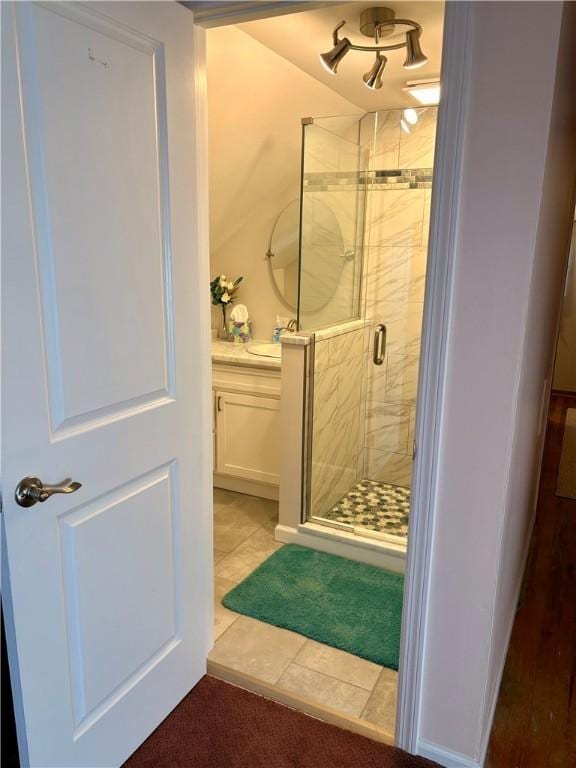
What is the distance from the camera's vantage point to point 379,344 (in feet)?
11.0

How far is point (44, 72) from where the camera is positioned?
1169 mm

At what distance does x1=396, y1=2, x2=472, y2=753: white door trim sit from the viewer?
50.8 inches

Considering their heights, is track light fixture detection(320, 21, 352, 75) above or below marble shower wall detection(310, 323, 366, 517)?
above

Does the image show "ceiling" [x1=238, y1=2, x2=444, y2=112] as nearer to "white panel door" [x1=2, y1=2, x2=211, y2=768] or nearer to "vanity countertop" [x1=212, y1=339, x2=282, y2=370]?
"white panel door" [x1=2, y1=2, x2=211, y2=768]

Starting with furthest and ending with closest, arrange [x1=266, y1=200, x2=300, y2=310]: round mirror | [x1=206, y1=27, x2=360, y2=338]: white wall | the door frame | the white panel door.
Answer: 1. [x1=266, y1=200, x2=300, y2=310]: round mirror
2. [x1=206, y1=27, x2=360, y2=338]: white wall
3. the door frame
4. the white panel door

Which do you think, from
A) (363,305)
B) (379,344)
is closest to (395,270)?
(363,305)

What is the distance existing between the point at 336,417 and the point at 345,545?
72 centimetres

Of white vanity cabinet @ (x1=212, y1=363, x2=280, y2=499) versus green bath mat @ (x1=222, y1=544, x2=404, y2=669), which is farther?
white vanity cabinet @ (x1=212, y1=363, x2=280, y2=499)

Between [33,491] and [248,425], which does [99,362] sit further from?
[248,425]

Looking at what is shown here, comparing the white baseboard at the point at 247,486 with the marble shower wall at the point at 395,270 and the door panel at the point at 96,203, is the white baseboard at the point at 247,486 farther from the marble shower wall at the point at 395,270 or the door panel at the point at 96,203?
the door panel at the point at 96,203

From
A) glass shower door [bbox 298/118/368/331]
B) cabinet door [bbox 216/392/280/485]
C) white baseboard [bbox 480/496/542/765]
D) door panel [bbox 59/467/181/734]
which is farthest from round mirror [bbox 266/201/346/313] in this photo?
white baseboard [bbox 480/496/542/765]

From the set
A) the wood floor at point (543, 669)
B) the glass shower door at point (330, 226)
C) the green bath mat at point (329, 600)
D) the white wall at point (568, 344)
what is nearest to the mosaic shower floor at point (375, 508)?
the green bath mat at point (329, 600)

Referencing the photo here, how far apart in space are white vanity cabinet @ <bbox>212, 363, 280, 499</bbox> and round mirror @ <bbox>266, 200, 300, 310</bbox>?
0.61 m

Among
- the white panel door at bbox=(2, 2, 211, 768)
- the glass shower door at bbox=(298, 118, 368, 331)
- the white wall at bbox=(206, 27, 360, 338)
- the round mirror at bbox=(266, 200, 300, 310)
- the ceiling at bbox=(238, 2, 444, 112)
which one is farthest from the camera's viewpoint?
the round mirror at bbox=(266, 200, 300, 310)
